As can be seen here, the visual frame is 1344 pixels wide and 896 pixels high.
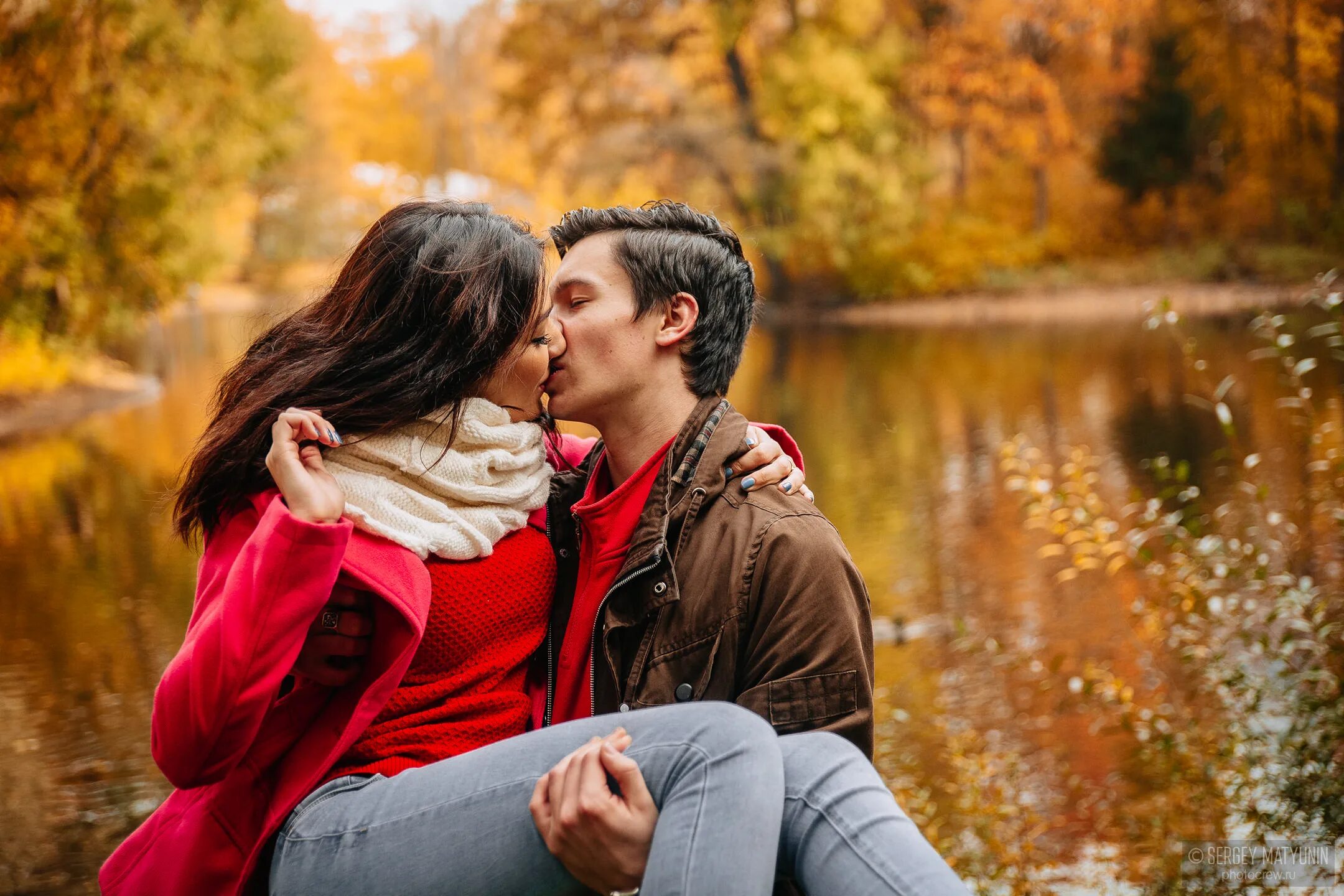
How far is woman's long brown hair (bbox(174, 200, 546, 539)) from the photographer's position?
1.83 metres

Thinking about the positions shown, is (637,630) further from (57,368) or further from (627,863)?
(57,368)

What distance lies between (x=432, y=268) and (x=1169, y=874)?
2.81 m

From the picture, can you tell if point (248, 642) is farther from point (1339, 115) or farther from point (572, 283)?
point (1339, 115)

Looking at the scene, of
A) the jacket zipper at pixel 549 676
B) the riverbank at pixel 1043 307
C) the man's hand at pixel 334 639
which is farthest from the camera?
the riverbank at pixel 1043 307

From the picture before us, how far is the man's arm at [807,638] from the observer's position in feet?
6.12

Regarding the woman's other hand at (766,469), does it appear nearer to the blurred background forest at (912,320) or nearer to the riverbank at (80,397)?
the blurred background forest at (912,320)

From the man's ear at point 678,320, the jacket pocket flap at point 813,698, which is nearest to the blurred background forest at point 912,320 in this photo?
the man's ear at point 678,320

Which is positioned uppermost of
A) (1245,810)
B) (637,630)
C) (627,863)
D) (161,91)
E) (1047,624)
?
(161,91)

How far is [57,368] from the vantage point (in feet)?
52.4

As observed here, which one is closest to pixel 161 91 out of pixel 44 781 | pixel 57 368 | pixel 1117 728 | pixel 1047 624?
pixel 57 368

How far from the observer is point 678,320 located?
2305 millimetres

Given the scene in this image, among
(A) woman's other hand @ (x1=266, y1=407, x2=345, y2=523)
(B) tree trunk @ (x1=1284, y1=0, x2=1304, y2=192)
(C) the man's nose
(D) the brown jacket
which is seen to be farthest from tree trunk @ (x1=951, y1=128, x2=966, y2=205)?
(A) woman's other hand @ (x1=266, y1=407, x2=345, y2=523)

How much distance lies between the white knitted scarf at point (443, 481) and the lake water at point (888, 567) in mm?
531

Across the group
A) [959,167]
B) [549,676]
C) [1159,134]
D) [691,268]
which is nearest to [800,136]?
[959,167]
